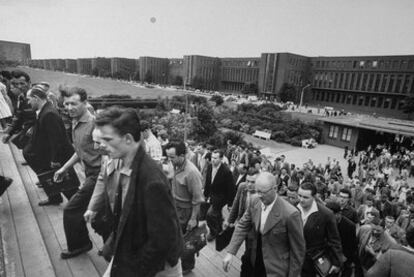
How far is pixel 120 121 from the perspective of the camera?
147 centimetres

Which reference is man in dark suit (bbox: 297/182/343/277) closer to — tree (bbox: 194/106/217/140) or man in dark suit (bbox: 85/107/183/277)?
man in dark suit (bbox: 85/107/183/277)

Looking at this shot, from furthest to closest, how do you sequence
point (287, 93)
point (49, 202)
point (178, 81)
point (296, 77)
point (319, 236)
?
point (178, 81), point (296, 77), point (287, 93), point (49, 202), point (319, 236)

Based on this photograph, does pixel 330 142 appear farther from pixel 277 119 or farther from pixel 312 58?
pixel 312 58

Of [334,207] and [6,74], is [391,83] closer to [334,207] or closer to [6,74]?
[334,207]

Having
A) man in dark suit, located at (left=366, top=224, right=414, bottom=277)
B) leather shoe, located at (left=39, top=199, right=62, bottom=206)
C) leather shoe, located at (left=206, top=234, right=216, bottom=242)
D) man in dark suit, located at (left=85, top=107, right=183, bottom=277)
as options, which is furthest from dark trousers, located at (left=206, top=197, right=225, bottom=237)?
man in dark suit, located at (left=85, top=107, right=183, bottom=277)

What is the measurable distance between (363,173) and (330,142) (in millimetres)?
16250

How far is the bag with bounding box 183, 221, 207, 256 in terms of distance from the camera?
2.92 metres

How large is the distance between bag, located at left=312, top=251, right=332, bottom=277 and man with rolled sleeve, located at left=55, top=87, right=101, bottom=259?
8.20ft

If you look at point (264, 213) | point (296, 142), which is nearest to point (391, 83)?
point (296, 142)

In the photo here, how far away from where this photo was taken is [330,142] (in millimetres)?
29406

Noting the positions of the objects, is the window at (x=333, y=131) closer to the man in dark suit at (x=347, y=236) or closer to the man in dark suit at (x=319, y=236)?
the man in dark suit at (x=347, y=236)

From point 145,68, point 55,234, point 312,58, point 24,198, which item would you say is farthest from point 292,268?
point 145,68

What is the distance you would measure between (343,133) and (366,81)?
113 ft

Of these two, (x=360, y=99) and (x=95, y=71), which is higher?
(x=95, y=71)
